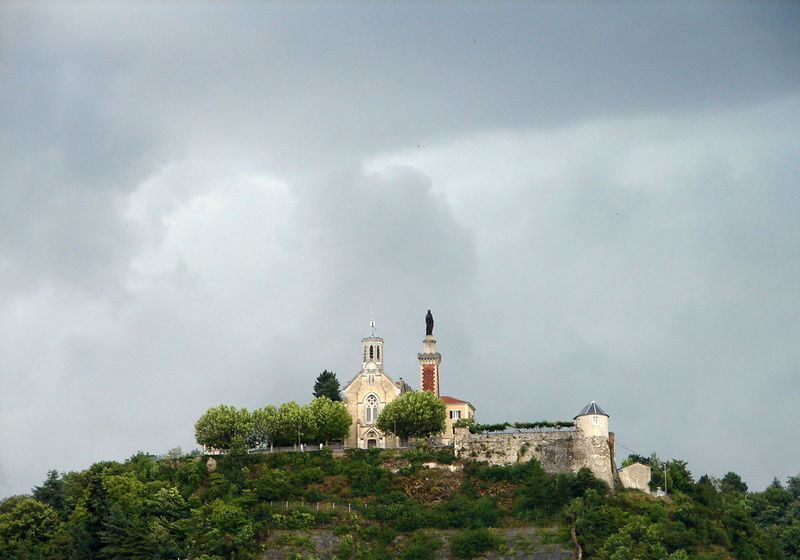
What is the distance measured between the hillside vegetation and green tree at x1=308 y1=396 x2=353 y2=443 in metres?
3.73

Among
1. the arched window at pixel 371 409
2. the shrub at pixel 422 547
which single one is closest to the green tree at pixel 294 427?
the arched window at pixel 371 409

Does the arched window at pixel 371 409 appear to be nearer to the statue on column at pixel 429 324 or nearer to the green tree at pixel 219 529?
the statue on column at pixel 429 324

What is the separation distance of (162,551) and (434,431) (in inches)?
1062

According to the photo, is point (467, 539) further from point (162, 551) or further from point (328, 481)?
point (162, 551)

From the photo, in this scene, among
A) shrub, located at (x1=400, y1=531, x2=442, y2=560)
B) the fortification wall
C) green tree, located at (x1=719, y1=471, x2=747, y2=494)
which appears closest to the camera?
shrub, located at (x1=400, y1=531, x2=442, y2=560)

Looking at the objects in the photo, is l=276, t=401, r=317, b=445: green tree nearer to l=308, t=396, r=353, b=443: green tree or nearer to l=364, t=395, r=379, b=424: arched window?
l=308, t=396, r=353, b=443: green tree

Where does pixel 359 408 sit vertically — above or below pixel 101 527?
above

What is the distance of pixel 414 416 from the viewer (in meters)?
101

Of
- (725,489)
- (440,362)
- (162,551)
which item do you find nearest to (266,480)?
(162,551)

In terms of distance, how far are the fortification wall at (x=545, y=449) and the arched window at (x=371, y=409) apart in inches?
488

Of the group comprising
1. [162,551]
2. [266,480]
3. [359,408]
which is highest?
[359,408]

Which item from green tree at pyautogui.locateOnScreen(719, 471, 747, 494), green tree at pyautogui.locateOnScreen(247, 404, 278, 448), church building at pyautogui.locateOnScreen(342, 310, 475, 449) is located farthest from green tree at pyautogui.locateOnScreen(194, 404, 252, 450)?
green tree at pyautogui.locateOnScreen(719, 471, 747, 494)

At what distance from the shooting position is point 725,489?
406 ft

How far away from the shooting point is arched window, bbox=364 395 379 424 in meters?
109
